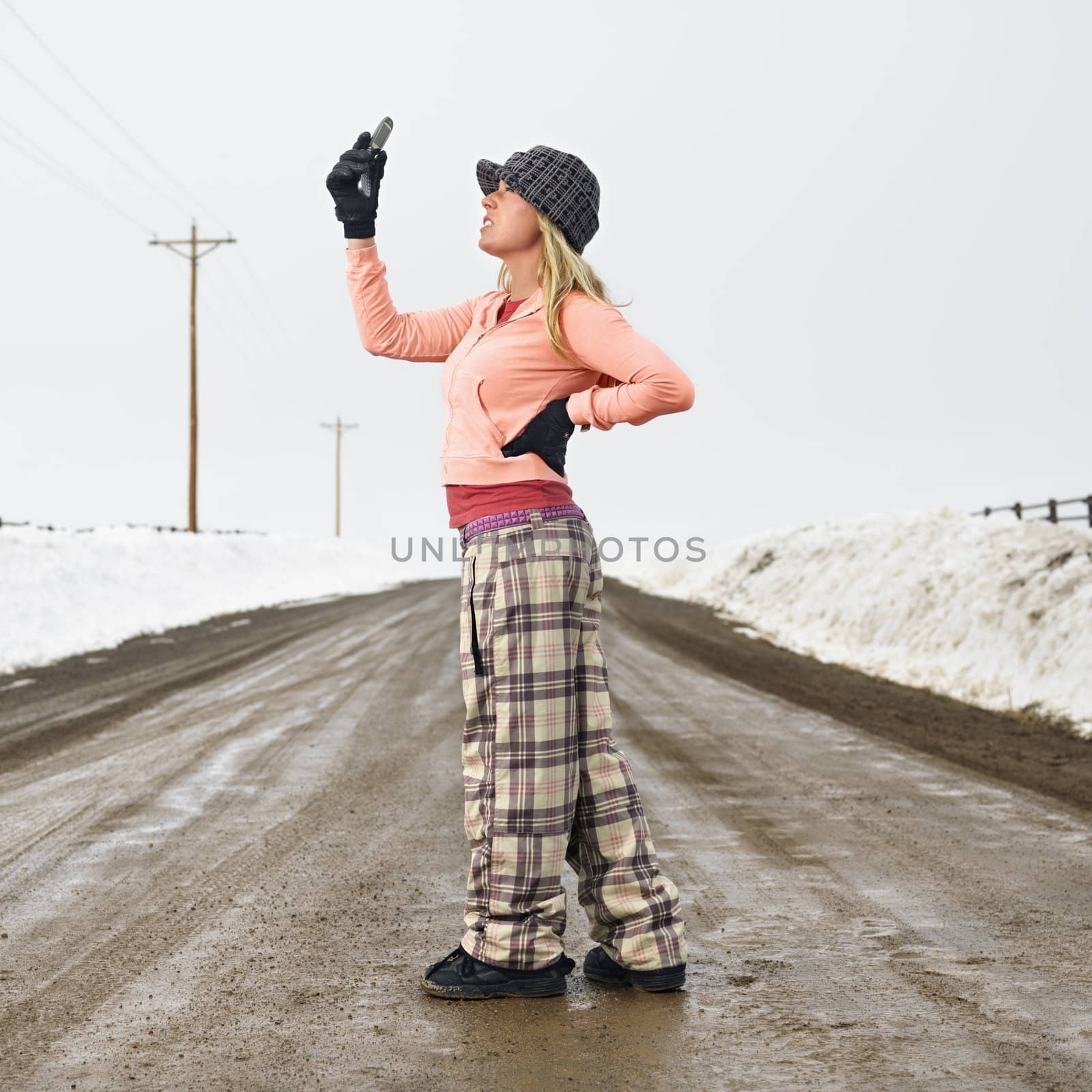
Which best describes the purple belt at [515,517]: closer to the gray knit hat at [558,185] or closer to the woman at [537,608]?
the woman at [537,608]

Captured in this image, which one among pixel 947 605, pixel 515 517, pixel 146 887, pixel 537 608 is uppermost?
pixel 515 517

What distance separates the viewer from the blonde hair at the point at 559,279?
2.88 m

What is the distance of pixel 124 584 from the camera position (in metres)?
21.5

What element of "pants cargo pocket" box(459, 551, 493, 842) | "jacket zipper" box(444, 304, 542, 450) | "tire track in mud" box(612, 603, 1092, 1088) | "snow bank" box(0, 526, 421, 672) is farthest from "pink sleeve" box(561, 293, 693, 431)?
"snow bank" box(0, 526, 421, 672)

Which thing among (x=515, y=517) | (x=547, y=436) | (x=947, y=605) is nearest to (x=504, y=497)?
(x=515, y=517)

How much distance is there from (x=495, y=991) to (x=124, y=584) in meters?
20.3

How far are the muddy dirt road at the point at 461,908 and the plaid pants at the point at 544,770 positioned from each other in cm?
20

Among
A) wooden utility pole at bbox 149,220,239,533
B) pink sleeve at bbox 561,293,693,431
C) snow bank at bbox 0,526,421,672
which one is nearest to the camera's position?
pink sleeve at bbox 561,293,693,431

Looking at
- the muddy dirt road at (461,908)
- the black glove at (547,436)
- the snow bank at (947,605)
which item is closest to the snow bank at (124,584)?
the muddy dirt road at (461,908)

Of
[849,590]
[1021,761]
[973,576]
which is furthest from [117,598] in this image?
[1021,761]

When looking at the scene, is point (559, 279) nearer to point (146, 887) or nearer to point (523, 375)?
point (523, 375)

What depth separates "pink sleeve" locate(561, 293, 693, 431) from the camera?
2.73 metres

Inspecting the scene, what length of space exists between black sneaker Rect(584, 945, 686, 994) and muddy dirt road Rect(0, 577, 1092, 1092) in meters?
0.03

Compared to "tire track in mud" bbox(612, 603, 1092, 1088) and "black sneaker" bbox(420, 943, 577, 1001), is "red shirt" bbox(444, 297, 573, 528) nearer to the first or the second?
"black sneaker" bbox(420, 943, 577, 1001)
